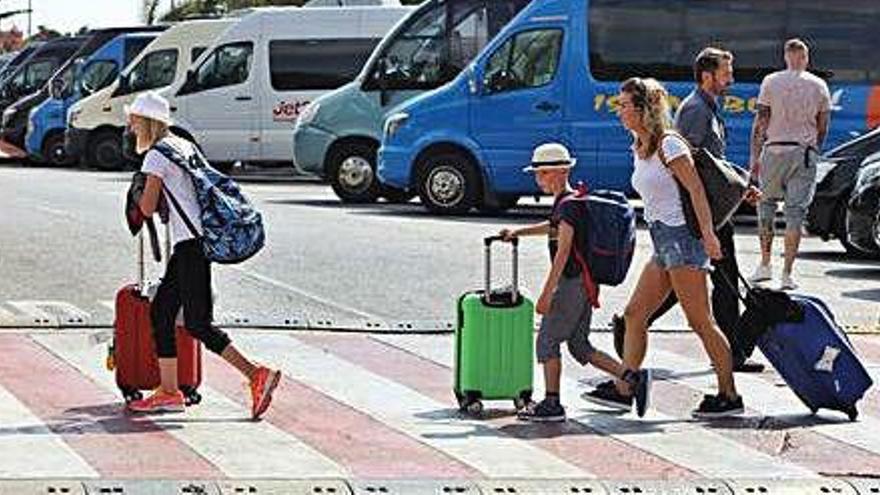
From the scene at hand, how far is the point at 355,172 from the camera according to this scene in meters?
24.9

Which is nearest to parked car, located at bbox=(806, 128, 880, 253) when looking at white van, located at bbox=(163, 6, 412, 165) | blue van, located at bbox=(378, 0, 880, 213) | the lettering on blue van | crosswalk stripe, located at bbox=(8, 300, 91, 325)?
blue van, located at bbox=(378, 0, 880, 213)

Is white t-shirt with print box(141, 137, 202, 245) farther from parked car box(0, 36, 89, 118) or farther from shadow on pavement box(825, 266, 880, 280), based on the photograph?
parked car box(0, 36, 89, 118)

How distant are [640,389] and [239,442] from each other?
2.02 metres

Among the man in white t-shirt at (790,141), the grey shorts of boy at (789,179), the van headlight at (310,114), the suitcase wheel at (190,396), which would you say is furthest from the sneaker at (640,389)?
the van headlight at (310,114)

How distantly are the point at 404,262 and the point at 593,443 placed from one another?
25.8 ft

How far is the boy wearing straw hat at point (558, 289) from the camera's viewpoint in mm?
8828

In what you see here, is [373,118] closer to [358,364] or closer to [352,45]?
[352,45]

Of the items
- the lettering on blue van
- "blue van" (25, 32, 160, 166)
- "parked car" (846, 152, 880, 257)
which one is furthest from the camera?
"blue van" (25, 32, 160, 166)

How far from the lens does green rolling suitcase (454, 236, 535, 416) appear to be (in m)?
9.09

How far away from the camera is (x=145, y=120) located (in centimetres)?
886

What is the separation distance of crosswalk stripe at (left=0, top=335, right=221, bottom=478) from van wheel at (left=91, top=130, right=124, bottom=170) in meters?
23.4

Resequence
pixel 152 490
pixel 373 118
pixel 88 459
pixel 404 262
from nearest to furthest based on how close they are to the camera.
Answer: pixel 152 490, pixel 88 459, pixel 404 262, pixel 373 118

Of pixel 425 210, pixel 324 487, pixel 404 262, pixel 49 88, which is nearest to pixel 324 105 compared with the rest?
pixel 425 210

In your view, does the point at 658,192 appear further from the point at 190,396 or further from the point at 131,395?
the point at 131,395
